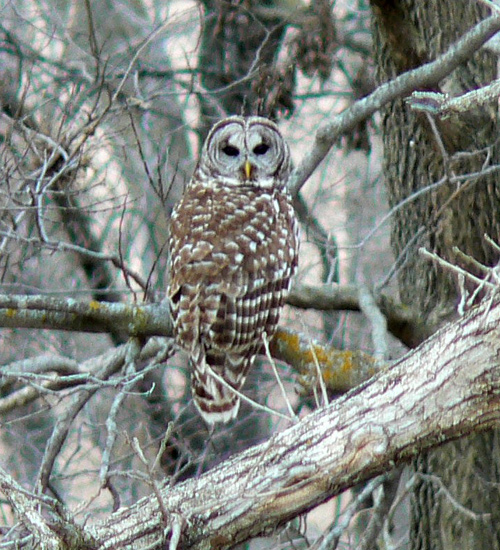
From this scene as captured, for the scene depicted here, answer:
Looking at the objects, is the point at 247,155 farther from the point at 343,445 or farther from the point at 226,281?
the point at 343,445

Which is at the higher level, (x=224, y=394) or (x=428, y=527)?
(x=224, y=394)

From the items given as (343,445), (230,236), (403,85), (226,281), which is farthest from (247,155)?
(343,445)

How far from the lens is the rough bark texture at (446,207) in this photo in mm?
5047

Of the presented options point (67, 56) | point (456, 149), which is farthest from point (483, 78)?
point (67, 56)

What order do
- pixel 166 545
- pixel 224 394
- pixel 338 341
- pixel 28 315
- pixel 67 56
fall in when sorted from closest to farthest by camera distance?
pixel 166 545 < pixel 28 315 < pixel 224 394 < pixel 338 341 < pixel 67 56

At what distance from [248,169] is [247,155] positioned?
144 millimetres

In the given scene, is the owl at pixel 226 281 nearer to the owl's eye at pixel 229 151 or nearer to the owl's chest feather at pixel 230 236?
the owl's chest feather at pixel 230 236

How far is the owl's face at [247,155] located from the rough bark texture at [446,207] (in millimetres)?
754

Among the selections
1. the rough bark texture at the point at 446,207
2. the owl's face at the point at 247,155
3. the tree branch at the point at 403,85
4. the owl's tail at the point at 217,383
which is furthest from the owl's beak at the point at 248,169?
the owl's tail at the point at 217,383

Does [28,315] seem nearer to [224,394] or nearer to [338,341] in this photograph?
[224,394]

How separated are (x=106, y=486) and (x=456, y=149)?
2.79 metres

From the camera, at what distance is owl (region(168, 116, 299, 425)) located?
4.49m

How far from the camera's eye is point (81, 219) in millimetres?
7324

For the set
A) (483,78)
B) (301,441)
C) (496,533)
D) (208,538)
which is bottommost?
(496,533)
